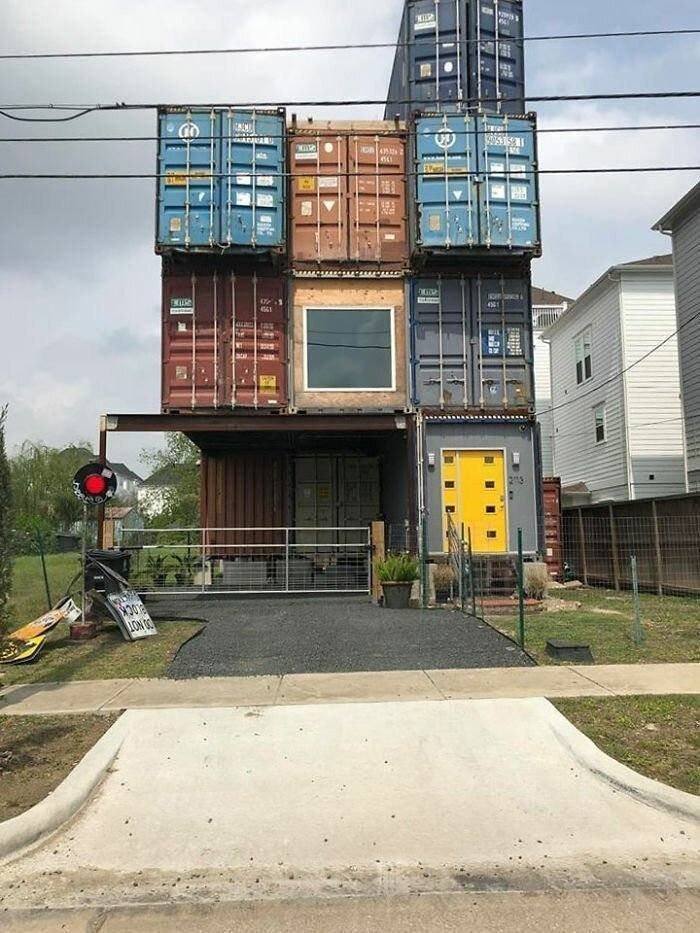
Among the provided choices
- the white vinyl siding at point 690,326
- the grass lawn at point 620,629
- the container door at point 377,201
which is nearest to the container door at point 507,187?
the container door at point 377,201

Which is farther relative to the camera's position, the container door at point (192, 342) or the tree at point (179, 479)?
the tree at point (179, 479)

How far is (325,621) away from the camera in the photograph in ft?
36.4

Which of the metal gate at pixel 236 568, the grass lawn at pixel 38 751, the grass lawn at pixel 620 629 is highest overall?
the metal gate at pixel 236 568

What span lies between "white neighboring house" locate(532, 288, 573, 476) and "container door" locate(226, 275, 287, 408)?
14.0 meters

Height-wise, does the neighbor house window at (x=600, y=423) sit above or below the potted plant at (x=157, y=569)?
above

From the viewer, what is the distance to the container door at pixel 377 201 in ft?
50.8

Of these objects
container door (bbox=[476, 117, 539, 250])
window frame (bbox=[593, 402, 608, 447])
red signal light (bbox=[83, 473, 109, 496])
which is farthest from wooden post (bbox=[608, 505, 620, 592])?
red signal light (bbox=[83, 473, 109, 496])

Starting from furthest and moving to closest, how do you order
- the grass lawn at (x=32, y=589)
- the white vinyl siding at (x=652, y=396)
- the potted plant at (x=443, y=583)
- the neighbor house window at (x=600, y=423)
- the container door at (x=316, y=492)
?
1. the neighbor house window at (x=600, y=423)
2. the white vinyl siding at (x=652, y=396)
3. the container door at (x=316, y=492)
4. the potted plant at (x=443, y=583)
5. the grass lawn at (x=32, y=589)

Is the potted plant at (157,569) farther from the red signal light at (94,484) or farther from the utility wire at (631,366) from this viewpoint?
the utility wire at (631,366)

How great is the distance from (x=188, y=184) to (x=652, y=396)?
15.1m

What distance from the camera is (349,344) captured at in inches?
604

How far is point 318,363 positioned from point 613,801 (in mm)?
11688

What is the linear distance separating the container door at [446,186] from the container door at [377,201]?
87cm

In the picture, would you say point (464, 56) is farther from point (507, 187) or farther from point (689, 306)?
point (689, 306)
